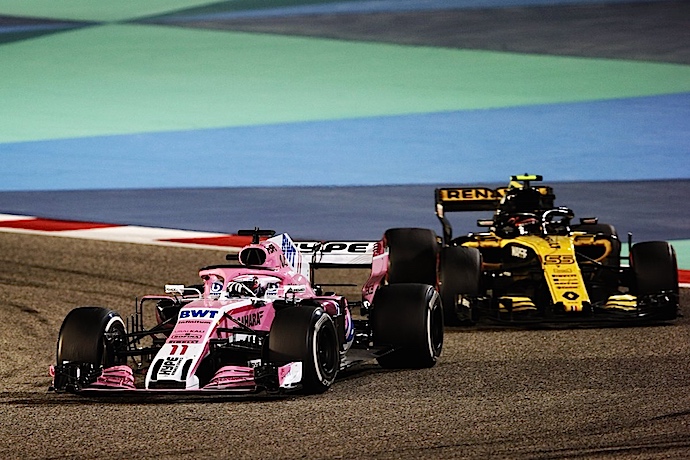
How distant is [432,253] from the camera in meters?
12.7

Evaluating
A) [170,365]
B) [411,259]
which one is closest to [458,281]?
[411,259]

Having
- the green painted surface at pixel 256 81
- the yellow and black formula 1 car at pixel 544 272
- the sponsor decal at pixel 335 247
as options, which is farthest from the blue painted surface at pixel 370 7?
the sponsor decal at pixel 335 247

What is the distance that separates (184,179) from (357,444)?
12.0 meters

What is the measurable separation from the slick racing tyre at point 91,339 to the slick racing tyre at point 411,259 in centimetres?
344

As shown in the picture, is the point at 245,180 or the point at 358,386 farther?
the point at 245,180

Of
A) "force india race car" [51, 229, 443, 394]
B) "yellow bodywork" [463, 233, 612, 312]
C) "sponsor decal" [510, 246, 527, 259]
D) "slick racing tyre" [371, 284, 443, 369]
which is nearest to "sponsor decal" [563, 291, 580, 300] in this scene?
"yellow bodywork" [463, 233, 612, 312]

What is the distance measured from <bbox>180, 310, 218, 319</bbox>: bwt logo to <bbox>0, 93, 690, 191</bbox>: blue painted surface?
9.90 m

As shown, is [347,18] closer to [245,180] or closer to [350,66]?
[350,66]

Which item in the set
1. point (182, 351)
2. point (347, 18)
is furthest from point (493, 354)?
point (347, 18)

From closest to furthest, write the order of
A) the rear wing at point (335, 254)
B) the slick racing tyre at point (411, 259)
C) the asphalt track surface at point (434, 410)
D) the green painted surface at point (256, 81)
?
the asphalt track surface at point (434, 410) < the rear wing at point (335, 254) < the slick racing tyre at point (411, 259) < the green painted surface at point (256, 81)

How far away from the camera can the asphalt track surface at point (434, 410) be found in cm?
789

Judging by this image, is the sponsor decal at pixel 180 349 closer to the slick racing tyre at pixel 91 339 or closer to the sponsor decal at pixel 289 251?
the slick racing tyre at pixel 91 339

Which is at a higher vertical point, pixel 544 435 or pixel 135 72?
pixel 135 72

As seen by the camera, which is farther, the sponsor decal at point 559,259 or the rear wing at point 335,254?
the sponsor decal at point 559,259
